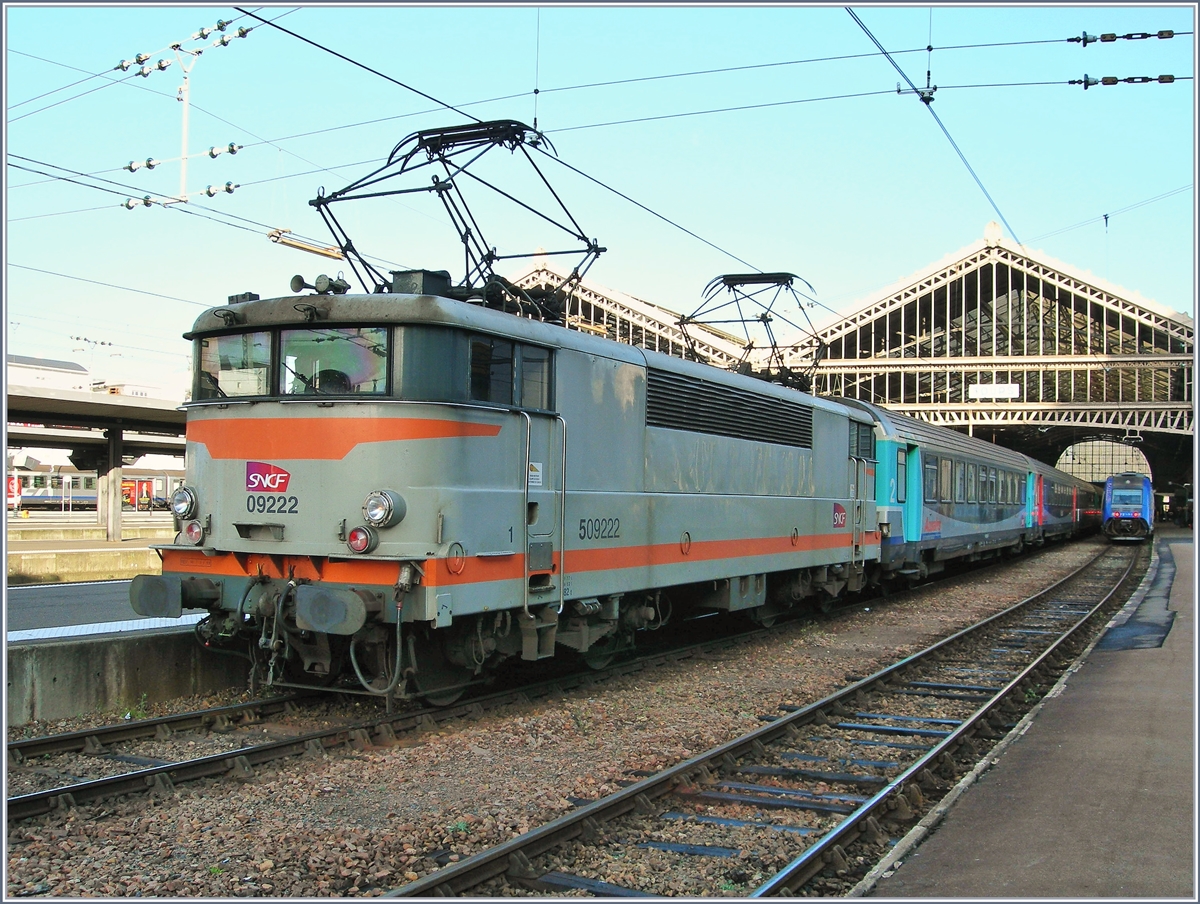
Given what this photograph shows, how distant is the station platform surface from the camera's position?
507 cm

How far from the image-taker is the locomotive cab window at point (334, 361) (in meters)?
8.22

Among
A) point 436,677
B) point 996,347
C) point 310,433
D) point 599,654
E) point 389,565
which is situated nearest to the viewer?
point 389,565

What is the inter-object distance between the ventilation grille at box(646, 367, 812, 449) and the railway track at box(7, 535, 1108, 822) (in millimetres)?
3378

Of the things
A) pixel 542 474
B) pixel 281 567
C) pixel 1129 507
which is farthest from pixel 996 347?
pixel 281 567

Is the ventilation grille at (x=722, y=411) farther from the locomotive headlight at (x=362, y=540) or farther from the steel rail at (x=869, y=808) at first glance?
the steel rail at (x=869, y=808)

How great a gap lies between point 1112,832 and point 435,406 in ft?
17.8

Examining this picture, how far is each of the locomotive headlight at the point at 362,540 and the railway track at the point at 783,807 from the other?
269cm

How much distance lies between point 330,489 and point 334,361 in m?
1.06

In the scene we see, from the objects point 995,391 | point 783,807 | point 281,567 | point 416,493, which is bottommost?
point 783,807

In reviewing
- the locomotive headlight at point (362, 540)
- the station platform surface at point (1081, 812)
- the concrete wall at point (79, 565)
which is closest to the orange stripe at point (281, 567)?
the locomotive headlight at point (362, 540)

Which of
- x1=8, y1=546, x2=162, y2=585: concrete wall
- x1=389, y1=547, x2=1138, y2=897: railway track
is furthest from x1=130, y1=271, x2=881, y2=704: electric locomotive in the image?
x1=8, y1=546, x2=162, y2=585: concrete wall

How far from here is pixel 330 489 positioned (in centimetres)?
817

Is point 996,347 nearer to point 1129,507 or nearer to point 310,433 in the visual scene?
point 1129,507

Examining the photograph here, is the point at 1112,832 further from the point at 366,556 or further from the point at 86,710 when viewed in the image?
the point at 86,710
